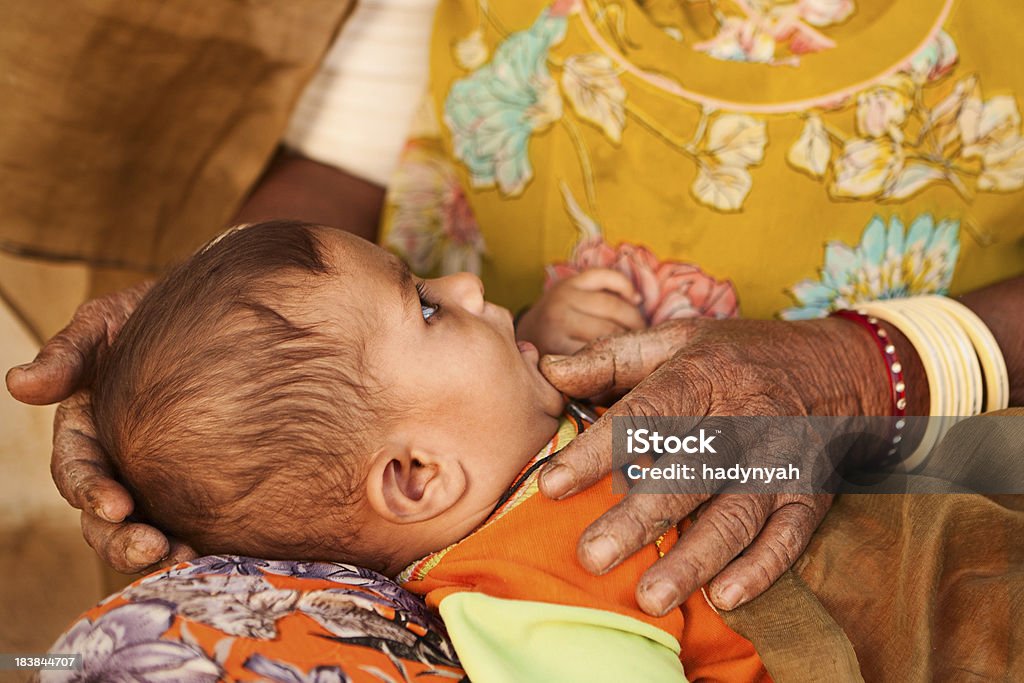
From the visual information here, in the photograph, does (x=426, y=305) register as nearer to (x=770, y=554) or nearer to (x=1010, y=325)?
(x=770, y=554)

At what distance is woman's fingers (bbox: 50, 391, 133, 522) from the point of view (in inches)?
41.9

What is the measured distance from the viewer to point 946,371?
1.27m

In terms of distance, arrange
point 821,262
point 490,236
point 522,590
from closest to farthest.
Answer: point 522,590 < point 821,262 < point 490,236

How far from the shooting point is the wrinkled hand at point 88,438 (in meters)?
1.06

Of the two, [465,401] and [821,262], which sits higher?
[821,262]

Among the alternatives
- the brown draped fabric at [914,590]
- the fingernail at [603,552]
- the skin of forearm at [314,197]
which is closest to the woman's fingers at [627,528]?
the fingernail at [603,552]

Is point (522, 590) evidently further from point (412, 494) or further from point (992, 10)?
point (992, 10)

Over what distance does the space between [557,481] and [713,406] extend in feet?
0.86

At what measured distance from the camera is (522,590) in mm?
1037

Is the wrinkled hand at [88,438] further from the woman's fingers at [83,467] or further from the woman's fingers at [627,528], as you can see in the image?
the woman's fingers at [627,528]

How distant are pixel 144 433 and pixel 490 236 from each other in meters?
0.81

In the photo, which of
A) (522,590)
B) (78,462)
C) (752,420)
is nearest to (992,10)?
(752,420)

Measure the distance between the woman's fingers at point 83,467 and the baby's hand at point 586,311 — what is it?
2.29 feet

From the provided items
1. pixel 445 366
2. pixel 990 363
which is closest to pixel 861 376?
pixel 990 363
